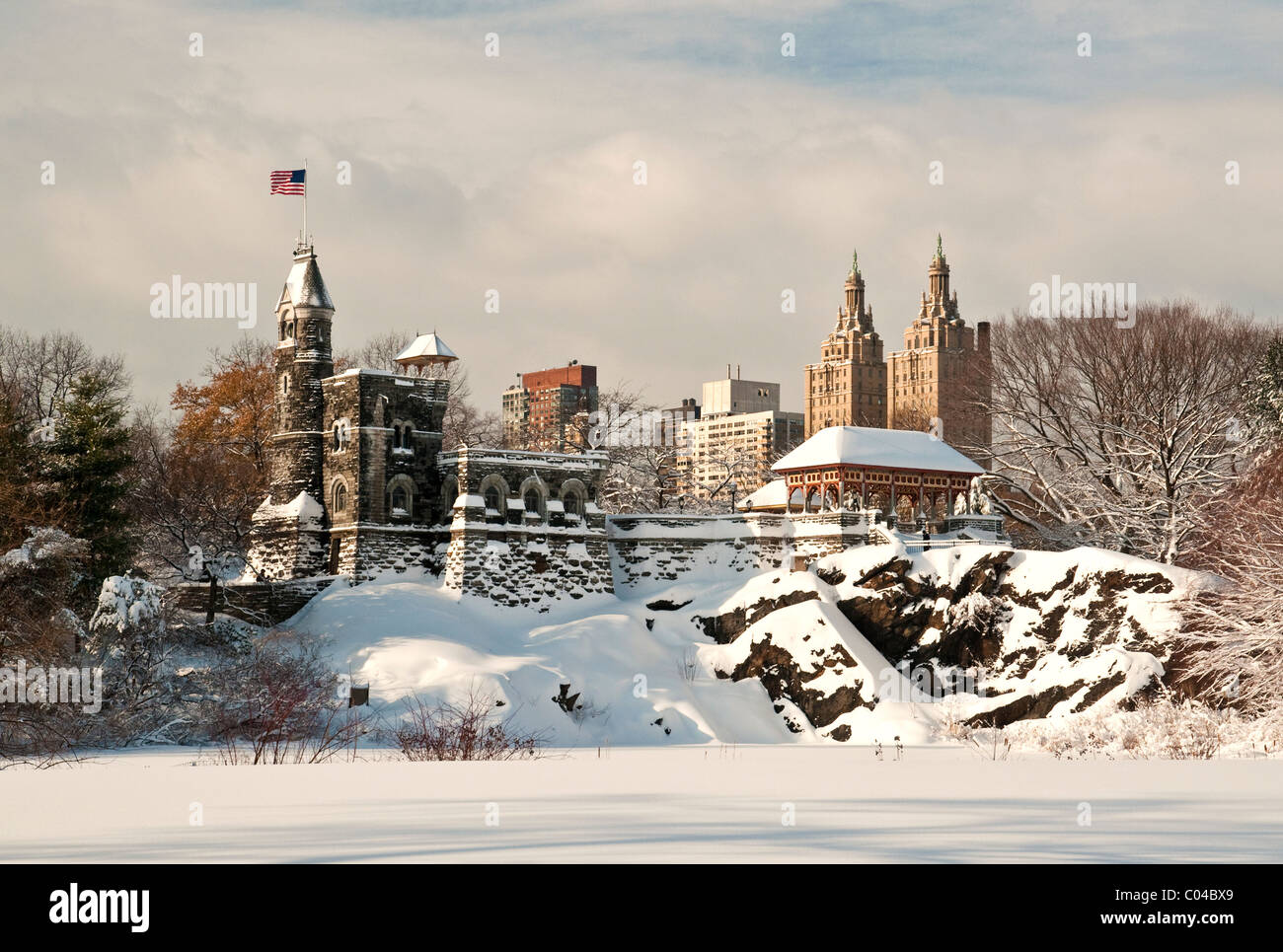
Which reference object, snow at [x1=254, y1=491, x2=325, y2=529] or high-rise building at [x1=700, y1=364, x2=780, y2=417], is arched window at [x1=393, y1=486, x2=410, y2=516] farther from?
high-rise building at [x1=700, y1=364, x2=780, y2=417]

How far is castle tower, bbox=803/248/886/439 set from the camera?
518 ft

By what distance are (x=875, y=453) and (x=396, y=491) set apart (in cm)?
1673

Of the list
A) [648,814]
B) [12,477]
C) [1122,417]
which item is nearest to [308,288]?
[12,477]

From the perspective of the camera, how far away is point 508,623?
1879 inches

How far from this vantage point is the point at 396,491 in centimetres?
4994

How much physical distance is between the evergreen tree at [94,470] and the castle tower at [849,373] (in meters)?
117

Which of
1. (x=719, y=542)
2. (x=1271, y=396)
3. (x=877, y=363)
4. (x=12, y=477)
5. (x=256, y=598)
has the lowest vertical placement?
(x=256, y=598)

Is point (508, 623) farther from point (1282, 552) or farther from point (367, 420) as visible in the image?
point (1282, 552)

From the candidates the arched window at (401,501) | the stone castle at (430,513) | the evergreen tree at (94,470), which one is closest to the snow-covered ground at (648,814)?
the evergreen tree at (94,470)

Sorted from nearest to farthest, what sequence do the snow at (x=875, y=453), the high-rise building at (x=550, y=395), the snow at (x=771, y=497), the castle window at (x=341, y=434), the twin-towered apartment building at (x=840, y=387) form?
the castle window at (x=341, y=434) < the snow at (x=875, y=453) < the snow at (x=771, y=497) < the high-rise building at (x=550, y=395) < the twin-towered apartment building at (x=840, y=387)

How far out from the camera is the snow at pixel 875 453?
51.3 metres

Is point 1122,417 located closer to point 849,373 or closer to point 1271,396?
point 1271,396

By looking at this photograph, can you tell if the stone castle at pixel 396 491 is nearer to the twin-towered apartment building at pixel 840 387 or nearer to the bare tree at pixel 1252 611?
the bare tree at pixel 1252 611
